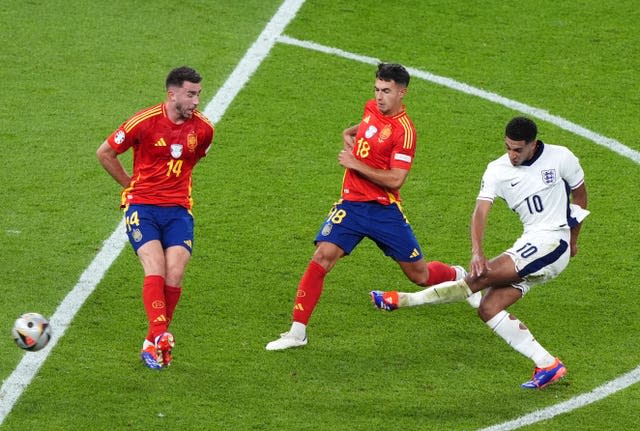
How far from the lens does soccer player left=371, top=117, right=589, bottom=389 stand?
925cm

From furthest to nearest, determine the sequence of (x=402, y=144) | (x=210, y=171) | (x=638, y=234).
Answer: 1. (x=210, y=171)
2. (x=638, y=234)
3. (x=402, y=144)

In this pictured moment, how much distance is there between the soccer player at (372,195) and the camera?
971 cm

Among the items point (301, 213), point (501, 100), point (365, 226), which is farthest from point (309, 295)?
point (501, 100)

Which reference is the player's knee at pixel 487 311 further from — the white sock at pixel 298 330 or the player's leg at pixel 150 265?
the player's leg at pixel 150 265

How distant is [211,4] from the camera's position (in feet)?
52.2

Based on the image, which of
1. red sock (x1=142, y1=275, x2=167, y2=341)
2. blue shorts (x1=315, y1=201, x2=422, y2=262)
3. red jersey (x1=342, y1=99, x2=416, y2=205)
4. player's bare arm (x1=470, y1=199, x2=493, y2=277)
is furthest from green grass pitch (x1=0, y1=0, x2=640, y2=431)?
red jersey (x1=342, y1=99, x2=416, y2=205)

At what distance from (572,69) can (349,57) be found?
248 centimetres

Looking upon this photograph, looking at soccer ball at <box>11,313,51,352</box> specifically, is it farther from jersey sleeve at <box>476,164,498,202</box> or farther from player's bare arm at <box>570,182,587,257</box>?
player's bare arm at <box>570,182,587,257</box>

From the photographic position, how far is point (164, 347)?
8.98 meters

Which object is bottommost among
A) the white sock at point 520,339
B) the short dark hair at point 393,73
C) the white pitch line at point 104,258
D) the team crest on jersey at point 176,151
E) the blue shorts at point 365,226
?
the white pitch line at point 104,258

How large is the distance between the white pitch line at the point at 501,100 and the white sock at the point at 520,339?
4236 mm

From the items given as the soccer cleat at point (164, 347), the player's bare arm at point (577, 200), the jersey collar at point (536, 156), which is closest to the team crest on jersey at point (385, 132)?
the jersey collar at point (536, 156)

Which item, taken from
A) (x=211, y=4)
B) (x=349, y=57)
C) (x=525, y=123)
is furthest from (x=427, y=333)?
(x=211, y=4)

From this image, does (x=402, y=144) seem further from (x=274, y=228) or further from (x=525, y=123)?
(x=274, y=228)
